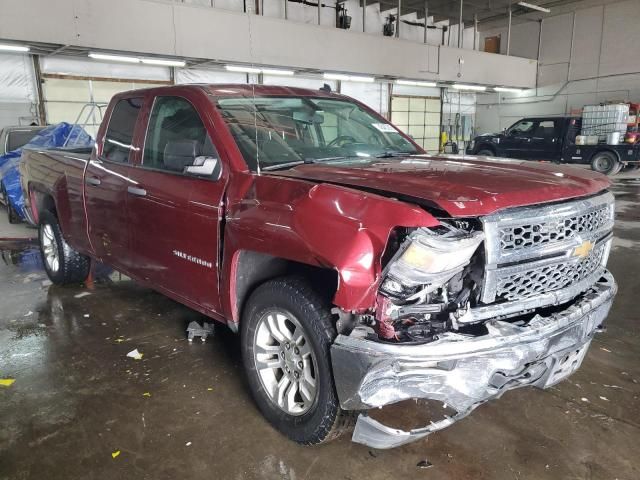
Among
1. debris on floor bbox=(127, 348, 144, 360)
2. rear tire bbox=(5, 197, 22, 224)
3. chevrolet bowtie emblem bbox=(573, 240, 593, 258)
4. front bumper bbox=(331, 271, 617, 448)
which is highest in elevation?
chevrolet bowtie emblem bbox=(573, 240, 593, 258)

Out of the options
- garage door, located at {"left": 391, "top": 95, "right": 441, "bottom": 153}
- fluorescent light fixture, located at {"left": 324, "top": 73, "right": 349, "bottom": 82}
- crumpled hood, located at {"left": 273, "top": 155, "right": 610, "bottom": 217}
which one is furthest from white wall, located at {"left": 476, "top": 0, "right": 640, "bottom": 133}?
crumpled hood, located at {"left": 273, "top": 155, "right": 610, "bottom": 217}

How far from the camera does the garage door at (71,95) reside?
12.1 meters

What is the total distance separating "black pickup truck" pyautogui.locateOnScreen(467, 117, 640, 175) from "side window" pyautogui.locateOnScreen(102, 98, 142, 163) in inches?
638

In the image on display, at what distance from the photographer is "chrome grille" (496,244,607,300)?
6.60 feet

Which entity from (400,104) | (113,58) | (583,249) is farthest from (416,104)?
(583,249)

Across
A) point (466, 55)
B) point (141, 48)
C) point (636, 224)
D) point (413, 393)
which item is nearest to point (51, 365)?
point (413, 393)

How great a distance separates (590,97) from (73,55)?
19.5m

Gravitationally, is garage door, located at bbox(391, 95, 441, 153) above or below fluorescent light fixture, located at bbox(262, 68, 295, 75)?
below

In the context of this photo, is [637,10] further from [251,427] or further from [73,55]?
[251,427]

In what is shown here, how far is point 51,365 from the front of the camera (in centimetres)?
324

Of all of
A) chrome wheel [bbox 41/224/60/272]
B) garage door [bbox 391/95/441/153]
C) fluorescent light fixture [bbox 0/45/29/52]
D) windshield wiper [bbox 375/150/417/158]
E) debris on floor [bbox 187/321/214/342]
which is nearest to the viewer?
windshield wiper [bbox 375/150/417/158]

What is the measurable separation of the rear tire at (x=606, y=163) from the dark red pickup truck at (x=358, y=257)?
15.4 m

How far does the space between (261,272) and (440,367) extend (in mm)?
1011

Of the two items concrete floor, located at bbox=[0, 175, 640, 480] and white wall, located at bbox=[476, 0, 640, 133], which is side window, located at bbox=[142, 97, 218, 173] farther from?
white wall, located at bbox=[476, 0, 640, 133]
